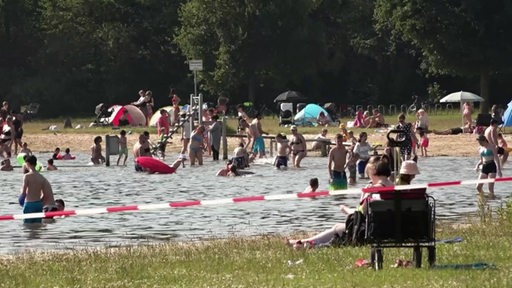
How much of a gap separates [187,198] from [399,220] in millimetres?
17372

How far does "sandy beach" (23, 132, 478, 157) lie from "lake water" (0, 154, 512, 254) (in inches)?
85.5

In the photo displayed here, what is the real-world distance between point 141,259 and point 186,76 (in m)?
65.1

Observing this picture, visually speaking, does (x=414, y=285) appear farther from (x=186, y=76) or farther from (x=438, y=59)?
(x=186, y=76)

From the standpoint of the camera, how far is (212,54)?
7844 cm

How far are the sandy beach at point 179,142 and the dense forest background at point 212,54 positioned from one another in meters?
20.2

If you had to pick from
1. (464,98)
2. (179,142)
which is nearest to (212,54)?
(464,98)

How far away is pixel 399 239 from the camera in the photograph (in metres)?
13.7

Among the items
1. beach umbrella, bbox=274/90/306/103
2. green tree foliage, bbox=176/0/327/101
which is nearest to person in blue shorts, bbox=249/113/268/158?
beach umbrella, bbox=274/90/306/103

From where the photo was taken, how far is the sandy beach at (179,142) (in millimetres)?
45375

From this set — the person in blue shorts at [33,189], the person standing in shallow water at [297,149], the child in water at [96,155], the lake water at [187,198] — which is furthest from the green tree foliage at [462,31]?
the person in blue shorts at [33,189]

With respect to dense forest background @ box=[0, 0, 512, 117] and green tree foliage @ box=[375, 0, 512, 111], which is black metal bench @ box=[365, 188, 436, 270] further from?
dense forest background @ box=[0, 0, 512, 117]

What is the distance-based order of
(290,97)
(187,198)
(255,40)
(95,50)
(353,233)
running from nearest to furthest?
(353,233)
(187,198)
(290,97)
(255,40)
(95,50)

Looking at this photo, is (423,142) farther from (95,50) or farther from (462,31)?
(95,50)

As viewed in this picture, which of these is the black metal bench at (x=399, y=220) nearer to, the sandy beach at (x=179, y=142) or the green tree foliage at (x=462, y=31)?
the sandy beach at (x=179, y=142)
